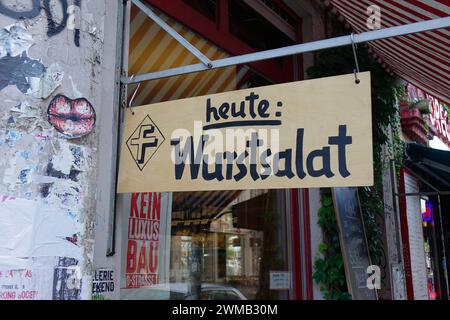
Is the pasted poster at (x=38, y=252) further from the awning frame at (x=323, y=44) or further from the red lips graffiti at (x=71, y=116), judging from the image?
the awning frame at (x=323, y=44)

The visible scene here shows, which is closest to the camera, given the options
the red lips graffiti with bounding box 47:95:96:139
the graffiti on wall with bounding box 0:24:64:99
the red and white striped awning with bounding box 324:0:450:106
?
the graffiti on wall with bounding box 0:24:64:99

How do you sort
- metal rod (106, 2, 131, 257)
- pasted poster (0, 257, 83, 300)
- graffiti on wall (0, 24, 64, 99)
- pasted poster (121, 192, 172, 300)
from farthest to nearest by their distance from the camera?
pasted poster (121, 192, 172, 300) → metal rod (106, 2, 131, 257) → graffiti on wall (0, 24, 64, 99) → pasted poster (0, 257, 83, 300)

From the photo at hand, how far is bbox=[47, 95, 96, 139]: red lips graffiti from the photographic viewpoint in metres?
2.47

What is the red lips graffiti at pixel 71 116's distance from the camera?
2469 mm

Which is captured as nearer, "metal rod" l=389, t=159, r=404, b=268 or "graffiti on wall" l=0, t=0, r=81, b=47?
"graffiti on wall" l=0, t=0, r=81, b=47

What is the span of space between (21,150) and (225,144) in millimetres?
985

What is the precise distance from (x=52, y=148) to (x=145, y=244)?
1521 millimetres

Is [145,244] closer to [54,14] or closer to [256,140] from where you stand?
[256,140]

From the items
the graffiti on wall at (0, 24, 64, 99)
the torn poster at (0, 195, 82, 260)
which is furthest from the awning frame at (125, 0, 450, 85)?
the torn poster at (0, 195, 82, 260)

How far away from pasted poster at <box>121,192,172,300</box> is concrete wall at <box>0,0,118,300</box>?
3.08ft

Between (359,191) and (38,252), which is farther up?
(359,191)

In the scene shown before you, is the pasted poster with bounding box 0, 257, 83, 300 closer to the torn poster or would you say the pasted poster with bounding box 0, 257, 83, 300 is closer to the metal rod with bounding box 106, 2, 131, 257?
the torn poster

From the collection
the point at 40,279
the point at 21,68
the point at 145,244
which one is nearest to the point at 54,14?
the point at 21,68

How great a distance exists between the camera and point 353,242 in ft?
17.3
